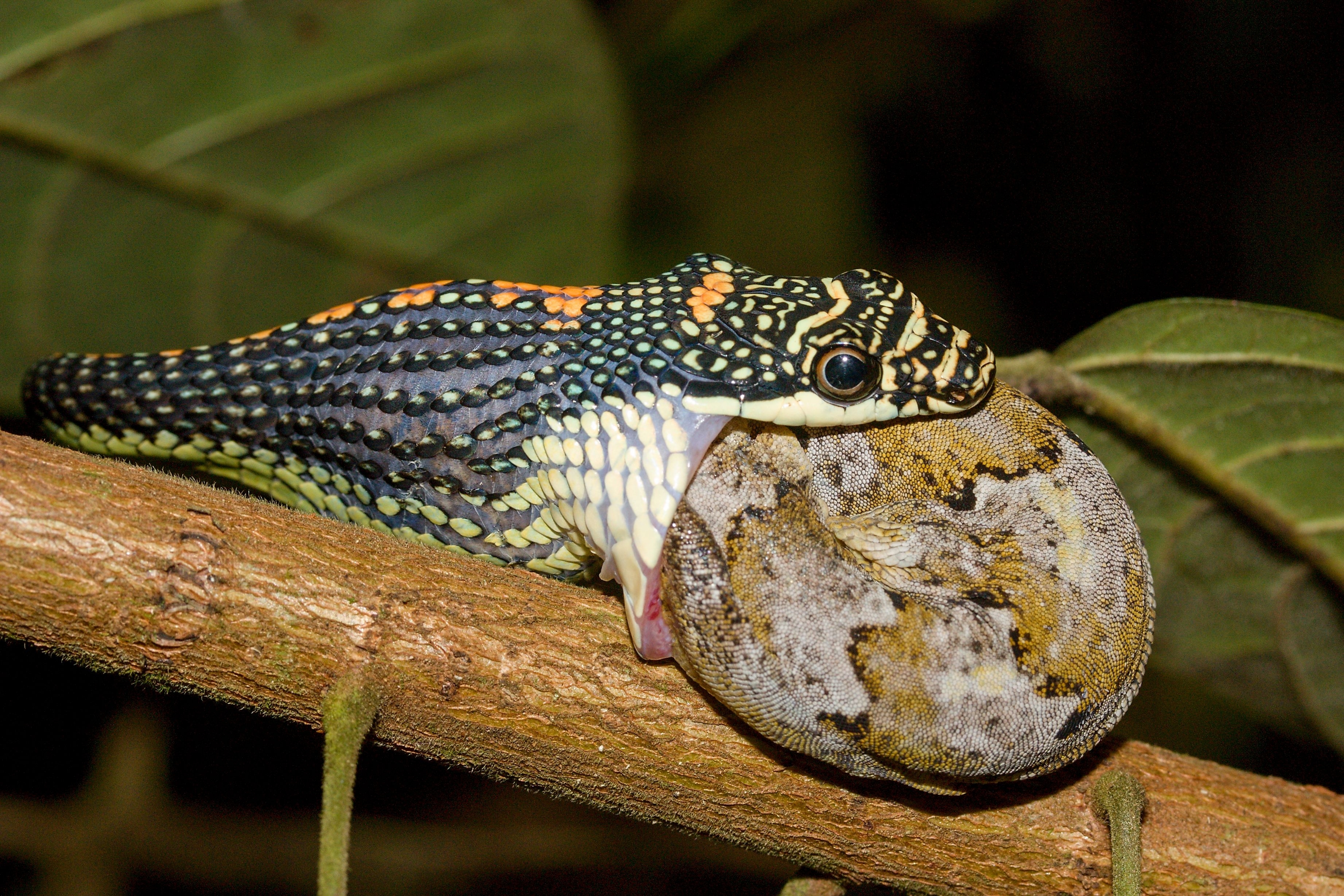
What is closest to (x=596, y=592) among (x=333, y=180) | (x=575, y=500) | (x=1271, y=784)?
(x=575, y=500)

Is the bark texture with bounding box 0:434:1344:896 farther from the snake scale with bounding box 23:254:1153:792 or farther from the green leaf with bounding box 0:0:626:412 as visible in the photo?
the green leaf with bounding box 0:0:626:412

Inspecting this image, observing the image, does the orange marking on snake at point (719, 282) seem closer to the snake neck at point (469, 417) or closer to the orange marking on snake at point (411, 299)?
the snake neck at point (469, 417)

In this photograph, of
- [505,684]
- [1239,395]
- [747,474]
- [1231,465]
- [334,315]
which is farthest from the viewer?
[1231,465]

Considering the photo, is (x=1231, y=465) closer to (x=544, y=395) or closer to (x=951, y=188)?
(x=544, y=395)

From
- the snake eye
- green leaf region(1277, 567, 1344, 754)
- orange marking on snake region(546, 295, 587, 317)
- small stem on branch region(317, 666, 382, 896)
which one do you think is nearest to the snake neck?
orange marking on snake region(546, 295, 587, 317)

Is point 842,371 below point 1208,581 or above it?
above

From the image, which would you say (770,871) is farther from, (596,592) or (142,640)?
(142,640)

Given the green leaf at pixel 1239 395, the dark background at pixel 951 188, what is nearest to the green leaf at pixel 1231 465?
the green leaf at pixel 1239 395

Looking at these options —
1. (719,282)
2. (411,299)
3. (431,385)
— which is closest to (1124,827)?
(719,282)
